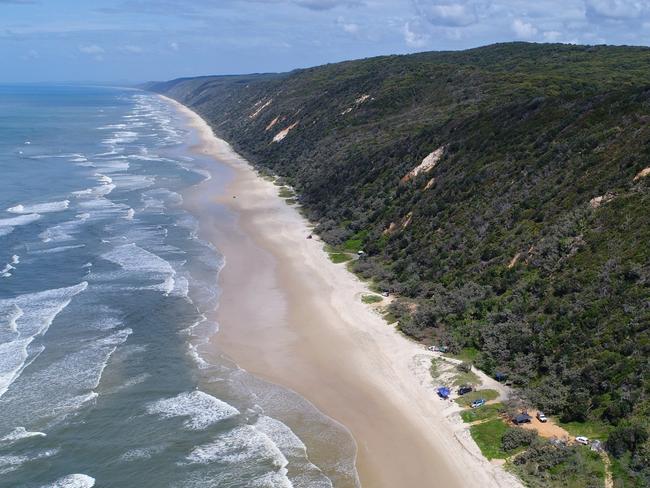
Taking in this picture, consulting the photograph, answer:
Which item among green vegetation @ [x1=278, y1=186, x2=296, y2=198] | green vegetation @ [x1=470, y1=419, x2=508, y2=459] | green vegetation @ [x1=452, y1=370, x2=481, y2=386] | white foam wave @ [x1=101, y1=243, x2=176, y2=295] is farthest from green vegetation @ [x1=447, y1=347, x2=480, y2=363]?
Answer: green vegetation @ [x1=278, y1=186, x2=296, y2=198]

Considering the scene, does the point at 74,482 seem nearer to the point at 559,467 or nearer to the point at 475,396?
the point at 475,396

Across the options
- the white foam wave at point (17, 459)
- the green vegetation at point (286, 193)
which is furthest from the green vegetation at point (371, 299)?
the green vegetation at point (286, 193)

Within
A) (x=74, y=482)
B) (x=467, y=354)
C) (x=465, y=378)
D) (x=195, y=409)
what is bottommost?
(x=74, y=482)

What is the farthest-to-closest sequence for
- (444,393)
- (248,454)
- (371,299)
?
(371,299), (444,393), (248,454)

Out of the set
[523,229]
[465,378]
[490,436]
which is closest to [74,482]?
[490,436]

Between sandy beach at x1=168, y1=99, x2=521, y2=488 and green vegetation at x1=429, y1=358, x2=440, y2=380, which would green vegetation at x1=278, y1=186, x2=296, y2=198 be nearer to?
sandy beach at x1=168, y1=99, x2=521, y2=488

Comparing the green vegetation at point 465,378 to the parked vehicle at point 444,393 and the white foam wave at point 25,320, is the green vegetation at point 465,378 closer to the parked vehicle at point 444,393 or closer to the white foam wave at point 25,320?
the parked vehicle at point 444,393

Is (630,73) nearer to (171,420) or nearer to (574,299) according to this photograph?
(574,299)
